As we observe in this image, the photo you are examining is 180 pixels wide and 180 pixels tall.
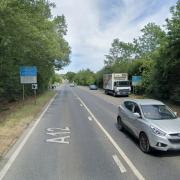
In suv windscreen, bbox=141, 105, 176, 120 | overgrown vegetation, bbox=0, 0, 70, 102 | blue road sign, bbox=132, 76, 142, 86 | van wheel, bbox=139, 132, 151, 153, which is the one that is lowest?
van wheel, bbox=139, 132, 151, 153

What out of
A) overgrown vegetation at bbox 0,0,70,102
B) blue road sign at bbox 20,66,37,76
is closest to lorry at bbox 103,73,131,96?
overgrown vegetation at bbox 0,0,70,102

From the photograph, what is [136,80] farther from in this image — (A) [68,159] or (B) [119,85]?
(A) [68,159]

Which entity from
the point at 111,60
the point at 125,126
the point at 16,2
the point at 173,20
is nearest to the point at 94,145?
the point at 125,126

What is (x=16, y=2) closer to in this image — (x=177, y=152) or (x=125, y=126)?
(x=125, y=126)

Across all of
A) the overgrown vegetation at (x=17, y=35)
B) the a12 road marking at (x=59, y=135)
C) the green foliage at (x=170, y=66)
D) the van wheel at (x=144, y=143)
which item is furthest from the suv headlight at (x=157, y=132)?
the green foliage at (x=170, y=66)

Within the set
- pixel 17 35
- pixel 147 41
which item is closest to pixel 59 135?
pixel 17 35

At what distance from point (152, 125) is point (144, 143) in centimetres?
70

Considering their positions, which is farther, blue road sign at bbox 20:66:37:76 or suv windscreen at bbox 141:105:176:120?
blue road sign at bbox 20:66:37:76

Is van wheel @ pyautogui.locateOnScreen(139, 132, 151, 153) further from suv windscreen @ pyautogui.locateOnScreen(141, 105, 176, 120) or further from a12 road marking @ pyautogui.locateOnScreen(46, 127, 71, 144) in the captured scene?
a12 road marking @ pyautogui.locateOnScreen(46, 127, 71, 144)

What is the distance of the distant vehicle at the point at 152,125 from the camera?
10.4 meters

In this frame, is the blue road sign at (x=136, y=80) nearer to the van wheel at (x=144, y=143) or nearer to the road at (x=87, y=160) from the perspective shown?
→ the road at (x=87, y=160)

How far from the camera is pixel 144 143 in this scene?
36.9 ft

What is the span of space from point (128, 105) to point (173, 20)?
1571cm

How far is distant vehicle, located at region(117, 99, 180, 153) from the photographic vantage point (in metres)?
10.4
